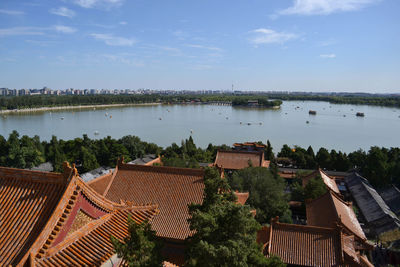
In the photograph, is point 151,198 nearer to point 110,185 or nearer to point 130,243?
point 110,185

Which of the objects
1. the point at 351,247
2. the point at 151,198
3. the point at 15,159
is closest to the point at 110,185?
the point at 151,198

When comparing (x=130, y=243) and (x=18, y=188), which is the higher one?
(x=18, y=188)

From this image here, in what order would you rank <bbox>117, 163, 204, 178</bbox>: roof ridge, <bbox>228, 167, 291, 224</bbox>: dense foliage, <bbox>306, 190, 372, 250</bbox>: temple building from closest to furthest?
<bbox>117, 163, 204, 178</bbox>: roof ridge
<bbox>306, 190, 372, 250</bbox>: temple building
<bbox>228, 167, 291, 224</bbox>: dense foliage

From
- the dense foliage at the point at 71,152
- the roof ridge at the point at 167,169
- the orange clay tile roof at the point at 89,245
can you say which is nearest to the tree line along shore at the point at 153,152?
the dense foliage at the point at 71,152

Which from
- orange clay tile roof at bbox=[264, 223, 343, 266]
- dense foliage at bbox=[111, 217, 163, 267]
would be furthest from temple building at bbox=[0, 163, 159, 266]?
orange clay tile roof at bbox=[264, 223, 343, 266]

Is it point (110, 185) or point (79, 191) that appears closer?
point (79, 191)

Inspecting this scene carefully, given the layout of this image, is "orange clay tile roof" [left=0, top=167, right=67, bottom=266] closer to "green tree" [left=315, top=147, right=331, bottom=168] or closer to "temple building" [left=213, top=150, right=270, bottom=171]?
"temple building" [left=213, top=150, right=270, bottom=171]

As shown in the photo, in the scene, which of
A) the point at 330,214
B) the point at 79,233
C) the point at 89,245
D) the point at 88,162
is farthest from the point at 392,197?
the point at 88,162
